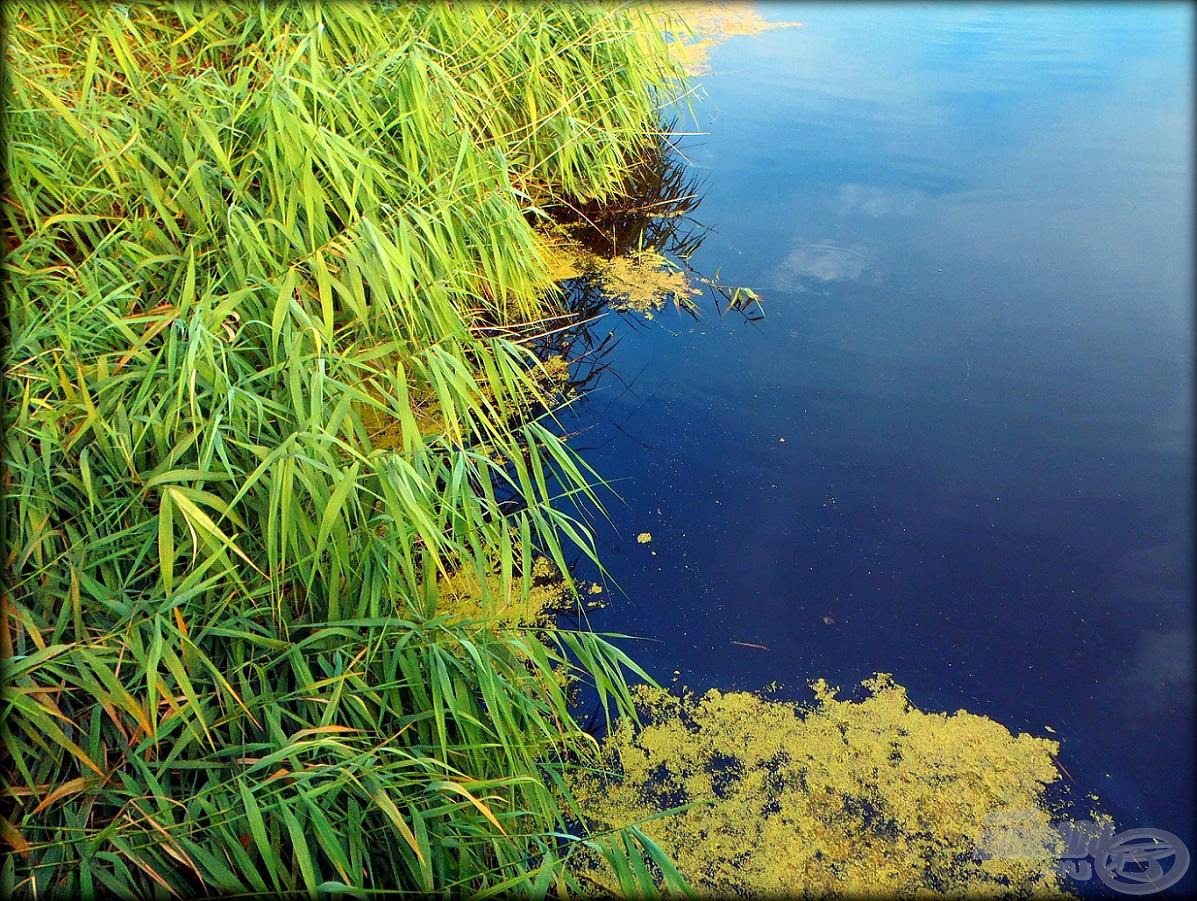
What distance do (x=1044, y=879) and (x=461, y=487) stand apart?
1.15 m

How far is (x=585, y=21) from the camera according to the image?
3045mm

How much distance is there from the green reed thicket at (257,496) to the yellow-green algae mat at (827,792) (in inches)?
4.4

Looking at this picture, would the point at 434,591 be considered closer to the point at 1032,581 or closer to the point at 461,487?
the point at 461,487

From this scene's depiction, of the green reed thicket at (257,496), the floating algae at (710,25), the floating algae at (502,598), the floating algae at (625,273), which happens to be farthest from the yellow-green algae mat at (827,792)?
the floating algae at (710,25)

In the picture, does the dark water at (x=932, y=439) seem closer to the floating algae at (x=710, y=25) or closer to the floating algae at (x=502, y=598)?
the floating algae at (x=502, y=598)

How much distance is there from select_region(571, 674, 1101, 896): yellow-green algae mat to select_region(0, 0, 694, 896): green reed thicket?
0.11 m

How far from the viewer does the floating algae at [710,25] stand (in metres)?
4.53
